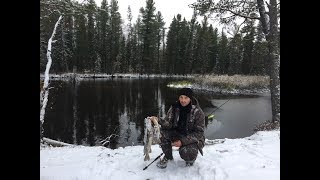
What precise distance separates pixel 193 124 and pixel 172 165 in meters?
0.78

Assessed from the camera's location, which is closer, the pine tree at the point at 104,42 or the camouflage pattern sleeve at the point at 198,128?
the camouflage pattern sleeve at the point at 198,128

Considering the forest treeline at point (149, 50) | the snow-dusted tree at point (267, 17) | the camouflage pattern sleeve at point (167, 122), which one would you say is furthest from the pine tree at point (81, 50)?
the camouflage pattern sleeve at point (167, 122)

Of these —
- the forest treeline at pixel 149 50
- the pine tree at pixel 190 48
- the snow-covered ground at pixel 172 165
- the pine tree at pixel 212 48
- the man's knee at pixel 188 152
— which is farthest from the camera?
the pine tree at pixel 190 48

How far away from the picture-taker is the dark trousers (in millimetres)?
4551

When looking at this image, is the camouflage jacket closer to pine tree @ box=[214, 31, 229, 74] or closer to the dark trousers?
the dark trousers

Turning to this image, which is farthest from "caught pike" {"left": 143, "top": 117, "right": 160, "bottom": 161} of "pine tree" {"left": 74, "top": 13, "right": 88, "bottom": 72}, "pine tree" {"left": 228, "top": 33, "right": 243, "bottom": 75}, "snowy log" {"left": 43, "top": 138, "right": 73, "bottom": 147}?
"pine tree" {"left": 74, "top": 13, "right": 88, "bottom": 72}

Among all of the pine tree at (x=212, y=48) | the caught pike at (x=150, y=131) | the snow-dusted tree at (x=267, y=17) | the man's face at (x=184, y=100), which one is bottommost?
the caught pike at (x=150, y=131)

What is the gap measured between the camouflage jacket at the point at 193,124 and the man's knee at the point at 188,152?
9 cm

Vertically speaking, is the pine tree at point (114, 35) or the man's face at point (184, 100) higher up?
the pine tree at point (114, 35)

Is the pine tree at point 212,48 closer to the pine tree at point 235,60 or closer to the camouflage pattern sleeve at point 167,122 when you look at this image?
the pine tree at point 235,60

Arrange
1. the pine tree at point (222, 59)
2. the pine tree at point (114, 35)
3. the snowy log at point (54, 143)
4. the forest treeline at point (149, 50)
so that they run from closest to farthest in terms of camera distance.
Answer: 1. the snowy log at point (54, 143)
2. the forest treeline at point (149, 50)
3. the pine tree at point (222, 59)
4. the pine tree at point (114, 35)

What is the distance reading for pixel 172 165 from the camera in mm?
4762

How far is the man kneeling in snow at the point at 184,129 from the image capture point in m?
4.56
